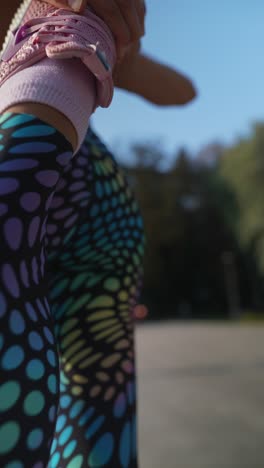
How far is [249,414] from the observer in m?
1.50

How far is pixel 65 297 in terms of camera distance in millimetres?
463

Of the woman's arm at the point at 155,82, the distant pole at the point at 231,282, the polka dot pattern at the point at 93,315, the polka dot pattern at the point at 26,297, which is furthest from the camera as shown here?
the distant pole at the point at 231,282

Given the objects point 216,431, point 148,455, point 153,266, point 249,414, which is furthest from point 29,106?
point 153,266

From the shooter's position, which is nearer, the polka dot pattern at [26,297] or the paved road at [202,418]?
the polka dot pattern at [26,297]

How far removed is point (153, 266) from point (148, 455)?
703 inches

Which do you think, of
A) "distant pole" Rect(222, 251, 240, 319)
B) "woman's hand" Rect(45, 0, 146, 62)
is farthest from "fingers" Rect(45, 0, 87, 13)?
"distant pole" Rect(222, 251, 240, 319)

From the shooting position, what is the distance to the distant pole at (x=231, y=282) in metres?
18.6

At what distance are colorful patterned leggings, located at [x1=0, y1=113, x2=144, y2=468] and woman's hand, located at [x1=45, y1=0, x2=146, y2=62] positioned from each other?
0.35 feet

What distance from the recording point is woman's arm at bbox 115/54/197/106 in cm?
58

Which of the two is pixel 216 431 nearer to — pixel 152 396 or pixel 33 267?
pixel 152 396

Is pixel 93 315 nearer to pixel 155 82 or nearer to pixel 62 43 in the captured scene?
pixel 62 43

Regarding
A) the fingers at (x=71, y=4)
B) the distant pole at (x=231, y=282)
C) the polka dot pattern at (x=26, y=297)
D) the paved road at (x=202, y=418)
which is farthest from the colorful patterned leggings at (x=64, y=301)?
the distant pole at (x=231, y=282)

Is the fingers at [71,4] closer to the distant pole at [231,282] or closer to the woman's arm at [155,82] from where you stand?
the woman's arm at [155,82]

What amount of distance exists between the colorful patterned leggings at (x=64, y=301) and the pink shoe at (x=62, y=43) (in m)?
0.05
